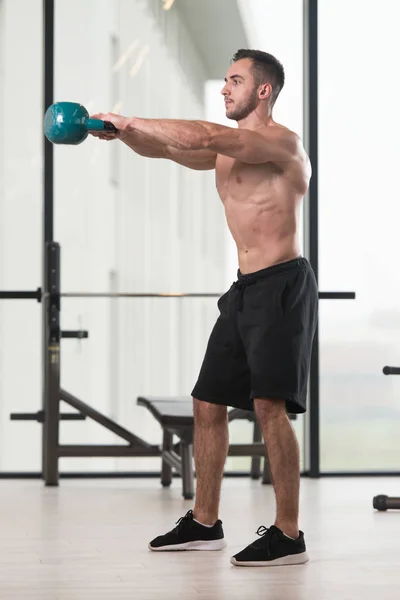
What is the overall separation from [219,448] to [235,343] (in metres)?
0.31

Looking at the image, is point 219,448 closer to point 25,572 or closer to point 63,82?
point 25,572

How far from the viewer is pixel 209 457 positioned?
10.7 feet

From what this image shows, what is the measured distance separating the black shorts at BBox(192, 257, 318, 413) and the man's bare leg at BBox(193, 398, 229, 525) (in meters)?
0.06

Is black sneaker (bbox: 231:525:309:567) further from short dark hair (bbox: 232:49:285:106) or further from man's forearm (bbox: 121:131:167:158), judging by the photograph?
short dark hair (bbox: 232:49:285:106)

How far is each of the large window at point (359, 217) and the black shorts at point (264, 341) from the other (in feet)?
6.48

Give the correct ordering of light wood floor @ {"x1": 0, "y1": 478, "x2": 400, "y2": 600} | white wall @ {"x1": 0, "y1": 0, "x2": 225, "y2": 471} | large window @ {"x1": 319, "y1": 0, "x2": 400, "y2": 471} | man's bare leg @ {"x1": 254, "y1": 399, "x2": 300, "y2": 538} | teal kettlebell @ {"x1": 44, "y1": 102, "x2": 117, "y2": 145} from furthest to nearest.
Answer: large window @ {"x1": 319, "y1": 0, "x2": 400, "y2": 471} → white wall @ {"x1": 0, "y1": 0, "x2": 225, "y2": 471} → man's bare leg @ {"x1": 254, "y1": 399, "x2": 300, "y2": 538} → teal kettlebell @ {"x1": 44, "y1": 102, "x2": 117, "y2": 145} → light wood floor @ {"x1": 0, "y1": 478, "x2": 400, "y2": 600}

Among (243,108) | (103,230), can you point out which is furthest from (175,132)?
(103,230)

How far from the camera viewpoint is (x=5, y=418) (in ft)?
16.5

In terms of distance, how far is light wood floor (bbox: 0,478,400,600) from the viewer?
2.64 metres

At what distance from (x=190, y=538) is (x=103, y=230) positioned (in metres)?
2.13

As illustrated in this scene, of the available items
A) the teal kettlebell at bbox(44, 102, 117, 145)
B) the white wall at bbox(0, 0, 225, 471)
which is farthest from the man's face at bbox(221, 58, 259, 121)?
the white wall at bbox(0, 0, 225, 471)

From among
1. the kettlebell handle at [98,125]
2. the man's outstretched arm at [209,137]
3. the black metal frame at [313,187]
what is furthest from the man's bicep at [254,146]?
the black metal frame at [313,187]

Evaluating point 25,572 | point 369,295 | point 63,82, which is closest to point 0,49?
point 63,82

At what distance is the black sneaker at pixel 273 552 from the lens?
2.96 m
